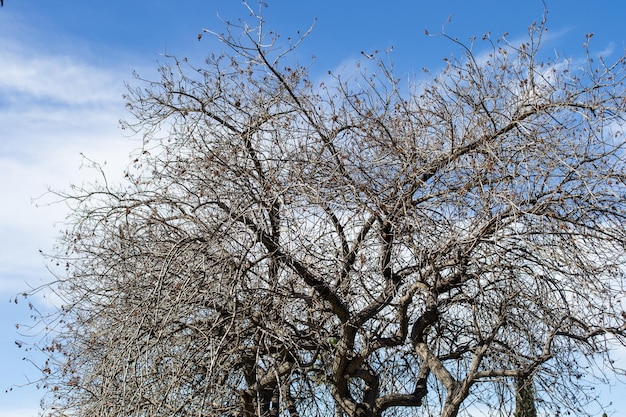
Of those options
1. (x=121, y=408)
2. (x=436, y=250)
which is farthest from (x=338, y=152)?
(x=121, y=408)

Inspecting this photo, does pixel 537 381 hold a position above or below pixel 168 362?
above

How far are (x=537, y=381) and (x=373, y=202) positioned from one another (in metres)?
2.74

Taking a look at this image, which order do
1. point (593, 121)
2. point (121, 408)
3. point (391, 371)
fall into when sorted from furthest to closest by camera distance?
point (391, 371), point (593, 121), point (121, 408)

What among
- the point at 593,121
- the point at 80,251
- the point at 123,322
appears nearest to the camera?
the point at 123,322

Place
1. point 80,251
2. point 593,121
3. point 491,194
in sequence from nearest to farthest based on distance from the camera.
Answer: point 491,194, point 593,121, point 80,251

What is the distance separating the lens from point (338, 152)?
696cm

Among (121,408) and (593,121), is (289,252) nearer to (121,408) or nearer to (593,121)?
(121,408)

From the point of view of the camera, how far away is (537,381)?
769cm

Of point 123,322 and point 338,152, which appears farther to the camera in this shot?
point 338,152

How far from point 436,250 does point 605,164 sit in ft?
5.78

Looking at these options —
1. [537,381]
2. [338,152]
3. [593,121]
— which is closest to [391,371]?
[537,381]

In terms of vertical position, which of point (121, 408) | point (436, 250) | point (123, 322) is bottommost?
point (121, 408)

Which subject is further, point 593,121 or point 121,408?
point 593,121

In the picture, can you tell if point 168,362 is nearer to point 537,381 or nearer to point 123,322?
point 123,322
